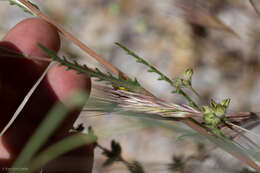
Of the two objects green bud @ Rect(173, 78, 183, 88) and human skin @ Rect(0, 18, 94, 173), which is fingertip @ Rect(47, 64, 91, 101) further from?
green bud @ Rect(173, 78, 183, 88)

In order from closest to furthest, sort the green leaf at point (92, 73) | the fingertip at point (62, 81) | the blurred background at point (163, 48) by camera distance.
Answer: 1. the green leaf at point (92, 73)
2. the fingertip at point (62, 81)
3. the blurred background at point (163, 48)

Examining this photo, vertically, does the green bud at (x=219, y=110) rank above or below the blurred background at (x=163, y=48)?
below

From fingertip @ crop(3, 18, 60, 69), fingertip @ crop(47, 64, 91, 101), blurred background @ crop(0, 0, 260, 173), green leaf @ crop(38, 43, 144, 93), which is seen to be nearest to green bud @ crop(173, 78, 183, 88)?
green leaf @ crop(38, 43, 144, 93)

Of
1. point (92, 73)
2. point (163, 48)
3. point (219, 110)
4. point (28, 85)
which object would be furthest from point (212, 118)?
point (163, 48)

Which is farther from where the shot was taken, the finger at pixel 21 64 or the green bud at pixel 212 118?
the finger at pixel 21 64

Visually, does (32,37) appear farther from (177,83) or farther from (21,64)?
(177,83)

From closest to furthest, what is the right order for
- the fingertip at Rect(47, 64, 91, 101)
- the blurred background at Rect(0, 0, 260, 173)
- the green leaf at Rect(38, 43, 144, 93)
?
the green leaf at Rect(38, 43, 144, 93) < the fingertip at Rect(47, 64, 91, 101) < the blurred background at Rect(0, 0, 260, 173)

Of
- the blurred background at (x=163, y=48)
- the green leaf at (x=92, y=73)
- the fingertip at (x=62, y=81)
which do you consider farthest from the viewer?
the blurred background at (x=163, y=48)

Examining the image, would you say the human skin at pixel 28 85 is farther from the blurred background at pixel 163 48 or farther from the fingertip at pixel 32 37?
the blurred background at pixel 163 48

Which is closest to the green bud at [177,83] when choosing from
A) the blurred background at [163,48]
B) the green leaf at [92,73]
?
the green leaf at [92,73]
